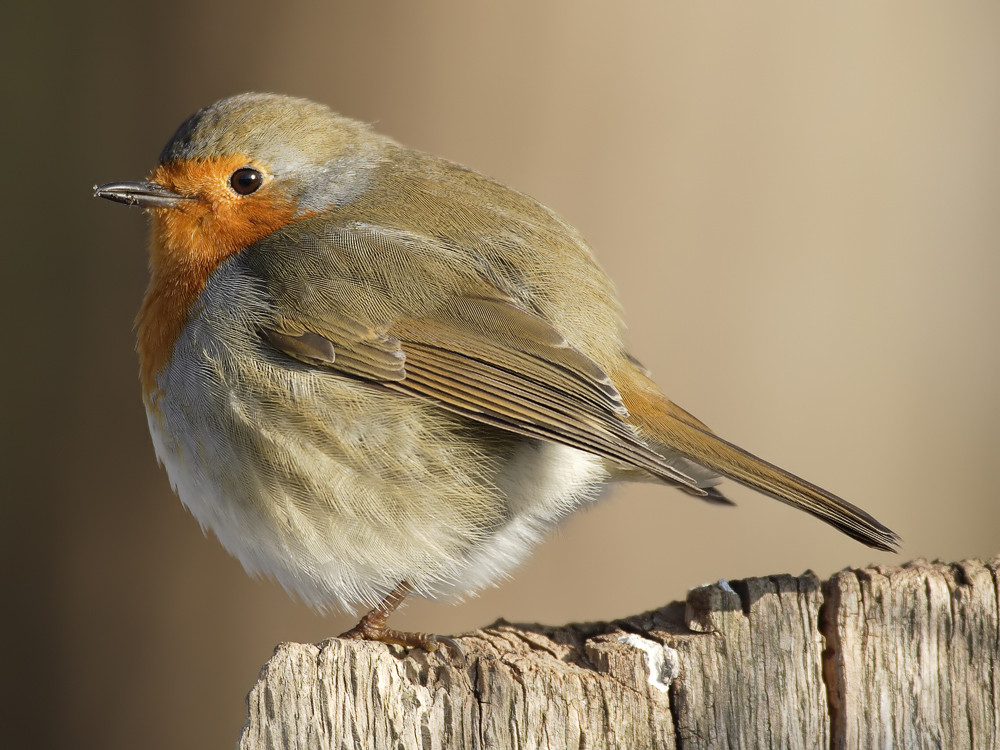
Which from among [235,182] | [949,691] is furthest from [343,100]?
[949,691]

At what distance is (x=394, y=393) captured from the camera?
A: 280 centimetres

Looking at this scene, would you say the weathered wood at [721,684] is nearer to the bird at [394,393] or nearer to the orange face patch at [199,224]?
the bird at [394,393]

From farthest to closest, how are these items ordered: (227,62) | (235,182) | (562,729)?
(227,62) < (235,182) < (562,729)

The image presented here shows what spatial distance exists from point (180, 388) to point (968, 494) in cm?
320

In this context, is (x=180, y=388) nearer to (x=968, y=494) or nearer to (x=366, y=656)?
(x=366, y=656)

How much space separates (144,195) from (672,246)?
1902 mm

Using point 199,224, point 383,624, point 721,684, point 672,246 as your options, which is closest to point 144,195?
point 199,224

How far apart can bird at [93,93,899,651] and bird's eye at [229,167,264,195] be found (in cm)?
2

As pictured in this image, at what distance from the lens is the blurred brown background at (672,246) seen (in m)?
4.04

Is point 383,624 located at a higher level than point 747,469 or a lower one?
lower

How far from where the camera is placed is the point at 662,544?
407 cm

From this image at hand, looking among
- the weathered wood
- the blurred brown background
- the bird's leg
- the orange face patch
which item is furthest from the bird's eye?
the weathered wood

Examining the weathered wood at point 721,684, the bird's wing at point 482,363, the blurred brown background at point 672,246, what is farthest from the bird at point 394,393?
the blurred brown background at point 672,246

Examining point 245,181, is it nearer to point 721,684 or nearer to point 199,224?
point 199,224
